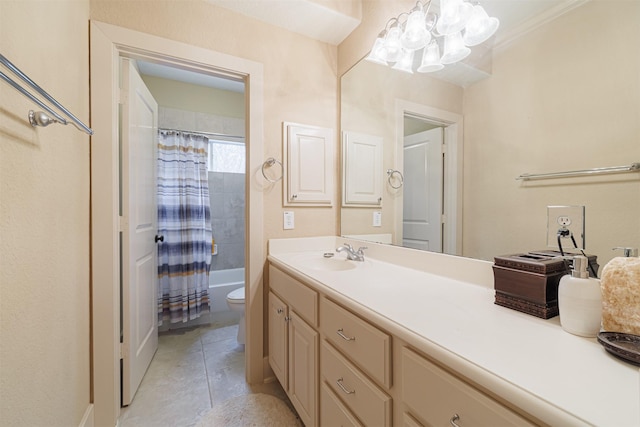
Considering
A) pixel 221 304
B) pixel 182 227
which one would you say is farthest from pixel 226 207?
pixel 221 304

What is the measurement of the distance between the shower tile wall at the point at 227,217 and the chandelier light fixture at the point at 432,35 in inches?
92.5

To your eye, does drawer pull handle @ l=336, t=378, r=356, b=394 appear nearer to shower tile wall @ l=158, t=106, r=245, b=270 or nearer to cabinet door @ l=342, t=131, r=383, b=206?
cabinet door @ l=342, t=131, r=383, b=206

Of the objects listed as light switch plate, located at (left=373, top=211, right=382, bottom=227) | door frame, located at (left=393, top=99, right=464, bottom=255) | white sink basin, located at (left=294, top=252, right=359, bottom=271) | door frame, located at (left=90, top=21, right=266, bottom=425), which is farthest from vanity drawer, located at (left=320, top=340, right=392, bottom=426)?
door frame, located at (left=90, top=21, right=266, bottom=425)

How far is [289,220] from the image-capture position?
1806mm

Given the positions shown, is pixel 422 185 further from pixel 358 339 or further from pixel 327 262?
pixel 358 339

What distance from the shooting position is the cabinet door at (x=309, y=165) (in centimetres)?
180

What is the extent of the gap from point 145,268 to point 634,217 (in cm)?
235

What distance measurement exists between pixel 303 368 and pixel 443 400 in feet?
2.62

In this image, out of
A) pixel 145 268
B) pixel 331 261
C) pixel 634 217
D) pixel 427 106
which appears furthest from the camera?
pixel 145 268

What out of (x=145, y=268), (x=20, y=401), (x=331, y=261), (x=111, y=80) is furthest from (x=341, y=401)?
(x=111, y=80)

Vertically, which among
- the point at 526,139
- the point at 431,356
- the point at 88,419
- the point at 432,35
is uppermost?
the point at 432,35

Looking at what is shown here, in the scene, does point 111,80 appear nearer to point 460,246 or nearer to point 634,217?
point 460,246

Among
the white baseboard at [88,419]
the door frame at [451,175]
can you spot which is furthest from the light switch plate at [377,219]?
the white baseboard at [88,419]

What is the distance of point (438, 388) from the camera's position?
1.90 feet
